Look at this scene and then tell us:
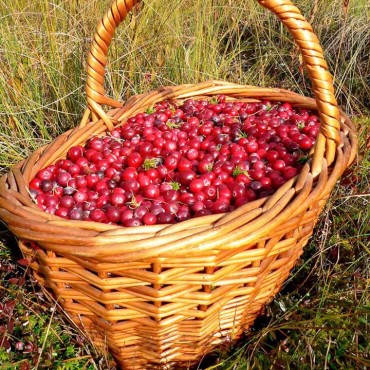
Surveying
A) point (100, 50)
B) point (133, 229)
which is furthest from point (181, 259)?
point (100, 50)

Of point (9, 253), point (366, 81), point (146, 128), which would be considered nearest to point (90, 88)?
point (146, 128)

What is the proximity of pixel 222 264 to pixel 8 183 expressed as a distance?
0.73 meters

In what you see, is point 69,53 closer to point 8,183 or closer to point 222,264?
point 8,183

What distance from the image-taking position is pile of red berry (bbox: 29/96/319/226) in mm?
1429

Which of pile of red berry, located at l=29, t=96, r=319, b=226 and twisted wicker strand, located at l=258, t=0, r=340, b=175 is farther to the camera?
pile of red berry, located at l=29, t=96, r=319, b=226

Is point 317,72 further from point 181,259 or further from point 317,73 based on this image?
point 181,259

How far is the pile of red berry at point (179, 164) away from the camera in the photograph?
143 cm

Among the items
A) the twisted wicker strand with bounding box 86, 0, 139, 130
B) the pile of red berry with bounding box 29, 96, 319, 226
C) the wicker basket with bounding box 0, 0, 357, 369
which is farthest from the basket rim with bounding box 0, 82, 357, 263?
the twisted wicker strand with bounding box 86, 0, 139, 130

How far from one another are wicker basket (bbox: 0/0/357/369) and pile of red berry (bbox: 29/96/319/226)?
0.56 feet

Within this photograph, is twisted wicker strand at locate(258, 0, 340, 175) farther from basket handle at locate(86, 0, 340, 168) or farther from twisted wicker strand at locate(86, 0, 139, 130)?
twisted wicker strand at locate(86, 0, 139, 130)

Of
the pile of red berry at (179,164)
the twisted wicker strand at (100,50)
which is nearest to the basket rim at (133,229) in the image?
the pile of red berry at (179,164)

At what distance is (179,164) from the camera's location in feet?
5.50

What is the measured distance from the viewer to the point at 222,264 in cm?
113

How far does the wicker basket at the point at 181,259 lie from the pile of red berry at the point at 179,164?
17 cm
